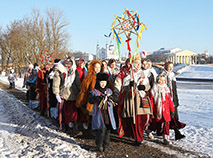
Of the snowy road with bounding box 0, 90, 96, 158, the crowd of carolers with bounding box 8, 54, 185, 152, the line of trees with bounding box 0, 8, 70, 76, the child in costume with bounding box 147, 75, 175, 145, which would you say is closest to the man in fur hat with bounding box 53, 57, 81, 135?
the crowd of carolers with bounding box 8, 54, 185, 152

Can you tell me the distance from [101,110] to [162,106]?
4.54 feet

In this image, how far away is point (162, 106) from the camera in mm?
5332

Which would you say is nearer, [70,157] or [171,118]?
[70,157]

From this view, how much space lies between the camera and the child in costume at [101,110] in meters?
4.93

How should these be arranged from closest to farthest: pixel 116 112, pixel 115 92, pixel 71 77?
pixel 115 92 → pixel 116 112 → pixel 71 77

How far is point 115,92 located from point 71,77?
5.05 feet

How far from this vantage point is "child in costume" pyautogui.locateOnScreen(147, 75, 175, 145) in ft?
17.5

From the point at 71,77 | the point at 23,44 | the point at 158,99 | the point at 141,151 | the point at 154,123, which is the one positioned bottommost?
the point at 141,151

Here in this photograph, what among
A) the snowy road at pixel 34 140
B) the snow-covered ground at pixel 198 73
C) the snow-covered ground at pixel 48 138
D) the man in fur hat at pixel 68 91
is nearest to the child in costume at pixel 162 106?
the snow-covered ground at pixel 48 138

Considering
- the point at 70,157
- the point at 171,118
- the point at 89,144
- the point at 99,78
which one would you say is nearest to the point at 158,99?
the point at 171,118

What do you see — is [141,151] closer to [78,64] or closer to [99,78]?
[99,78]

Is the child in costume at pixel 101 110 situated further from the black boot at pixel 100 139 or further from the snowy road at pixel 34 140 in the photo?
the snowy road at pixel 34 140

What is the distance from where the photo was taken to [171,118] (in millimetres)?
5621

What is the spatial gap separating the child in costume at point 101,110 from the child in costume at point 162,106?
1.05 meters
